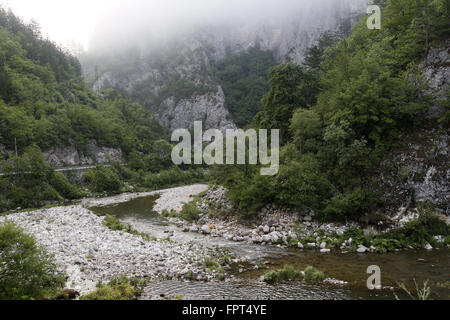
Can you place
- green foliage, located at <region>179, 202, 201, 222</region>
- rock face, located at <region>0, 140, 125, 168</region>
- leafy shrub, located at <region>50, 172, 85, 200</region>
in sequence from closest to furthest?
green foliage, located at <region>179, 202, 201, 222</region> < leafy shrub, located at <region>50, 172, 85, 200</region> < rock face, located at <region>0, 140, 125, 168</region>

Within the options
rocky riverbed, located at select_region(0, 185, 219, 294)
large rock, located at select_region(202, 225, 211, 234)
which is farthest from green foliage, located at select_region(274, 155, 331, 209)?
rocky riverbed, located at select_region(0, 185, 219, 294)

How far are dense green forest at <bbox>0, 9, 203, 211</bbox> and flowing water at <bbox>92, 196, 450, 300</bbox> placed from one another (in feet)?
114

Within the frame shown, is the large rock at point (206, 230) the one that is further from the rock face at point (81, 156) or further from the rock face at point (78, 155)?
the rock face at point (81, 156)

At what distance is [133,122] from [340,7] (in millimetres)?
89661

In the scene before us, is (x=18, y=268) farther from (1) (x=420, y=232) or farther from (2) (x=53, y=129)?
(2) (x=53, y=129)

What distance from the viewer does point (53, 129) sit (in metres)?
62.1

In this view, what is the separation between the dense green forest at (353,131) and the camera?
24.2 metres

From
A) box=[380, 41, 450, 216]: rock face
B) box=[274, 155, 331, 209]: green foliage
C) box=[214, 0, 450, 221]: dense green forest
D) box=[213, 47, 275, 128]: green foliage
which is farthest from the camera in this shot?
box=[213, 47, 275, 128]: green foliage

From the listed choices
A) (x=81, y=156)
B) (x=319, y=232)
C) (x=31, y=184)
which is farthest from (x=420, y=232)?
(x=81, y=156)

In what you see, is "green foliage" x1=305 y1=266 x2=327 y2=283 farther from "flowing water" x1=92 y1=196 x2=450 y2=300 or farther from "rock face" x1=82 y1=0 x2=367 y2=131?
"rock face" x1=82 y1=0 x2=367 y2=131

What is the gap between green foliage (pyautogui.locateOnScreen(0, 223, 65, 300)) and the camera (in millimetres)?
10055

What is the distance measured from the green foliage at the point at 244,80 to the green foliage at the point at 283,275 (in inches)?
4091

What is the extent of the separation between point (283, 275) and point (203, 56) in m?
143
